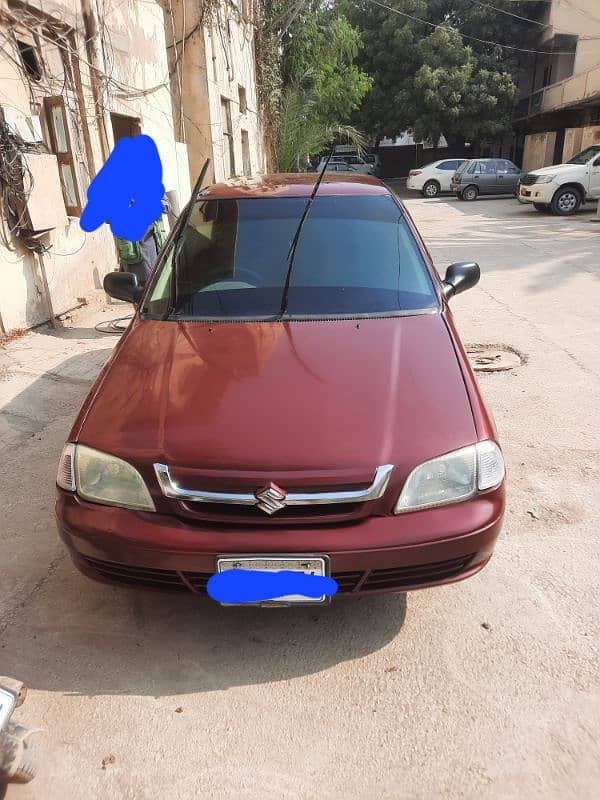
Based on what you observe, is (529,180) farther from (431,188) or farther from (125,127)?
(125,127)

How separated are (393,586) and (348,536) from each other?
0.93ft

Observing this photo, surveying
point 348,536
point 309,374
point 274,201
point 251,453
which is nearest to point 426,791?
point 348,536

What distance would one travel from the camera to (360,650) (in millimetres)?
2283

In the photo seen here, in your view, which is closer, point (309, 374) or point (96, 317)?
point (309, 374)

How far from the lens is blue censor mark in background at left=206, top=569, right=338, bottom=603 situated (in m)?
2.00

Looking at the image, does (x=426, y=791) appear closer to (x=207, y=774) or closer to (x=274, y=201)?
(x=207, y=774)

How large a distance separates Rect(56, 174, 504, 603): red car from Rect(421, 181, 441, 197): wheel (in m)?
23.4

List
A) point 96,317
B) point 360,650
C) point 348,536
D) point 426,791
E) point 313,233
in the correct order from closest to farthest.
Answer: point 426,791, point 348,536, point 360,650, point 313,233, point 96,317

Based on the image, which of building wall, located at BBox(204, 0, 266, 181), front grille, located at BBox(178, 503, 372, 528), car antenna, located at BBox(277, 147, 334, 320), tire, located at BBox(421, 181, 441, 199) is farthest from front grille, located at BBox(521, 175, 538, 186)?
front grille, located at BBox(178, 503, 372, 528)

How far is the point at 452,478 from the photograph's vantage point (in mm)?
2049

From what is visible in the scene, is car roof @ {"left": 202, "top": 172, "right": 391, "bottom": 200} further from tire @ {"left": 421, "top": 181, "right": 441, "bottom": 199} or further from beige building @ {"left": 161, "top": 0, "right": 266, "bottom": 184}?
tire @ {"left": 421, "top": 181, "right": 441, "bottom": 199}

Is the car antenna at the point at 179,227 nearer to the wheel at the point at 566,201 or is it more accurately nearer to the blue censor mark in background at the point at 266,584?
the blue censor mark in background at the point at 266,584

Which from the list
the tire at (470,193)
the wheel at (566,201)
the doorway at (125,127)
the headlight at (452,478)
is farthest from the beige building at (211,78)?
the headlight at (452,478)

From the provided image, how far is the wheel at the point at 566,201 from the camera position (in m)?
15.4
